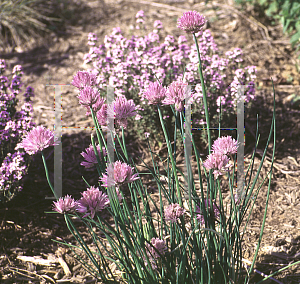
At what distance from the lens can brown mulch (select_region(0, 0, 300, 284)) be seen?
2.35 meters

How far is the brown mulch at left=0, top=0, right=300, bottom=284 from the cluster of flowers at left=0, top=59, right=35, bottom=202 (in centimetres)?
25

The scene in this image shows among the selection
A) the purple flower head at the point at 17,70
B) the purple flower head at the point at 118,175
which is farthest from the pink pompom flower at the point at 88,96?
the purple flower head at the point at 17,70

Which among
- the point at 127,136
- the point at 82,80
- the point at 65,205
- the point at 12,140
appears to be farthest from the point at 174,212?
the point at 127,136

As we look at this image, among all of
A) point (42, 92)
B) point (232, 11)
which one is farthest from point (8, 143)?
point (232, 11)

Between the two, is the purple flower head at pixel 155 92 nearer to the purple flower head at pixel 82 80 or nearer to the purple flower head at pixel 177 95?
the purple flower head at pixel 177 95

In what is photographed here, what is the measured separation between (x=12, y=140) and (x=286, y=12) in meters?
3.68

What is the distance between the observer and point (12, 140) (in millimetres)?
2838

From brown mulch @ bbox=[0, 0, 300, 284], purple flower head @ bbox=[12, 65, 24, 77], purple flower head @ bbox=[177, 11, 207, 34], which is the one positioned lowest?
brown mulch @ bbox=[0, 0, 300, 284]

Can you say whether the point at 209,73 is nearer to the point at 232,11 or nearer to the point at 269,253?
the point at 269,253

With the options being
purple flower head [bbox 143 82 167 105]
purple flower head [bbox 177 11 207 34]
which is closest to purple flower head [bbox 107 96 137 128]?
purple flower head [bbox 143 82 167 105]

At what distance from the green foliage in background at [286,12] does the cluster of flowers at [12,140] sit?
304 cm

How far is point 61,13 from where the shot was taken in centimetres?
588

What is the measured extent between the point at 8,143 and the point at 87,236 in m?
1.01

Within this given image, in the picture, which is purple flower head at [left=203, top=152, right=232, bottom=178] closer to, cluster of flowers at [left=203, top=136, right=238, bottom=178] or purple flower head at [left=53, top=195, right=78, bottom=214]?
cluster of flowers at [left=203, top=136, right=238, bottom=178]
